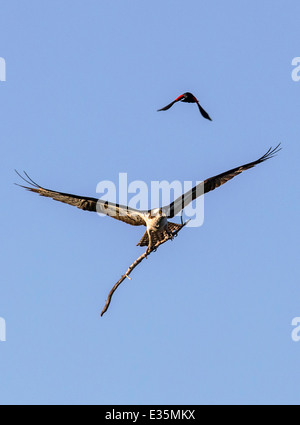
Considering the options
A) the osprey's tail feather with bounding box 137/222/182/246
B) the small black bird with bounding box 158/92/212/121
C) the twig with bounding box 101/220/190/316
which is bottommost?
the twig with bounding box 101/220/190/316

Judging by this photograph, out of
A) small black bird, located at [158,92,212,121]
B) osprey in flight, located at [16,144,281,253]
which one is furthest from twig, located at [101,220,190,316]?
small black bird, located at [158,92,212,121]

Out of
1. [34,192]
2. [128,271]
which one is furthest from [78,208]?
[128,271]

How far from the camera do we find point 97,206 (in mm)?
21031

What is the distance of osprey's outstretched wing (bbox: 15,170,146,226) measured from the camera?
67.2 ft

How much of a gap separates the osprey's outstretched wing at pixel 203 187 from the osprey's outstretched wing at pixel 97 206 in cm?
70

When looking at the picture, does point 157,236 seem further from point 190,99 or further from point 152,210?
point 190,99

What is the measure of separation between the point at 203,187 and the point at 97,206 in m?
2.45

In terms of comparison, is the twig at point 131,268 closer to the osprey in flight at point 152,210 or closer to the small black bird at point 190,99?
the osprey in flight at point 152,210

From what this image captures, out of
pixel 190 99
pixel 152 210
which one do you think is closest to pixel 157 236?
pixel 152 210

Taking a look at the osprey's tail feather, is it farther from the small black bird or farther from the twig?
the small black bird

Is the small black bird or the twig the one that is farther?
the small black bird

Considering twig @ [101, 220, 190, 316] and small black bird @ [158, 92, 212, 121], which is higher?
small black bird @ [158, 92, 212, 121]

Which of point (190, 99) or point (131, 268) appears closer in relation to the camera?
point (131, 268)

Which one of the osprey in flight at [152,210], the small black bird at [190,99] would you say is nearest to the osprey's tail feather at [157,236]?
the osprey in flight at [152,210]
